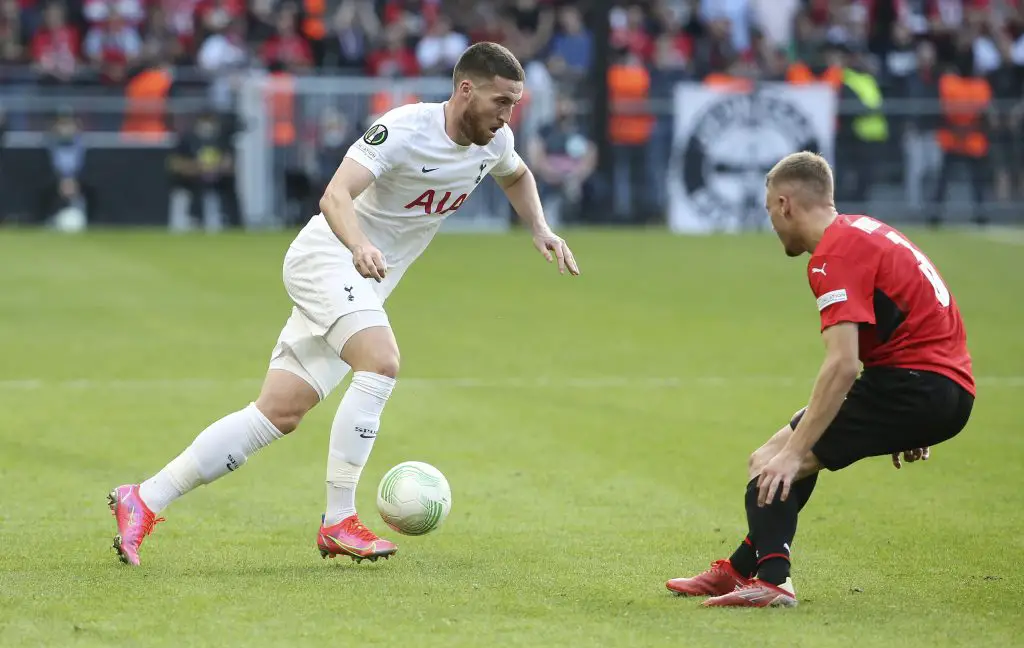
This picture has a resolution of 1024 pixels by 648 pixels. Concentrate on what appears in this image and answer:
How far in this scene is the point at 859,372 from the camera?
18.4ft

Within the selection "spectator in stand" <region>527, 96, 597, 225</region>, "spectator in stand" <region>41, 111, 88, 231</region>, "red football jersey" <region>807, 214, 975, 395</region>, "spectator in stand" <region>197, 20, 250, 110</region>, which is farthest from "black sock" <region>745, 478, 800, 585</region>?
"spectator in stand" <region>197, 20, 250, 110</region>

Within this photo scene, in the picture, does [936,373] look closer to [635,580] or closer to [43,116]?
[635,580]

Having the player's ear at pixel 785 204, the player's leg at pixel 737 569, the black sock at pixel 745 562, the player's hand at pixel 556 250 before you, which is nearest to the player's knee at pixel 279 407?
the player's hand at pixel 556 250

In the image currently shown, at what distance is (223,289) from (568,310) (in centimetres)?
358

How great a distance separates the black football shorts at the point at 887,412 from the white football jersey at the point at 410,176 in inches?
71.4

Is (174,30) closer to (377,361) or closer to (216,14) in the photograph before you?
(216,14)

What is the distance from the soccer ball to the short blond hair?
1.84 meters

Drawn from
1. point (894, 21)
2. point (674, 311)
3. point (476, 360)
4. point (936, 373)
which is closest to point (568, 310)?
point (674, 311)

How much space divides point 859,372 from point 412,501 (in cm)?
181

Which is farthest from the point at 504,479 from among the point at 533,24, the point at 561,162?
the point at 533,24

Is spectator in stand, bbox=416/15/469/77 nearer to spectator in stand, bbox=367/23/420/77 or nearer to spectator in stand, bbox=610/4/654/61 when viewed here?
spectator in stand, bbox=367/23/420/77

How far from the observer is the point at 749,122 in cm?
2303

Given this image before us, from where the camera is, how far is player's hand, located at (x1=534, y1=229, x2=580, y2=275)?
674 centimetres

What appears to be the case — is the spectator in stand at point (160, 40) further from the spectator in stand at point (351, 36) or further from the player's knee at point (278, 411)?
the player's knee at point (278, 411)
